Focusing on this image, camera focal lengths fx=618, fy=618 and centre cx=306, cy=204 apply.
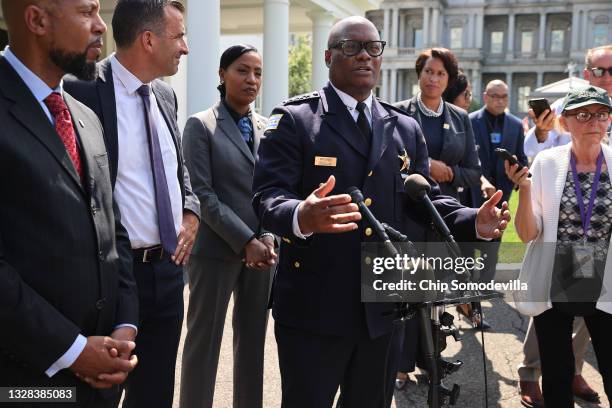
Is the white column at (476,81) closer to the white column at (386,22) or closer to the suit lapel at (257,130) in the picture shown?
the white column at (386,22)

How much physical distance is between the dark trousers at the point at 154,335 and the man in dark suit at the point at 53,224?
0.59m

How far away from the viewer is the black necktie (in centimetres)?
266

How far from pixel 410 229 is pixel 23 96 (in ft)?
7.20

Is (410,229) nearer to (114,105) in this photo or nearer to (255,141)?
(255,141)

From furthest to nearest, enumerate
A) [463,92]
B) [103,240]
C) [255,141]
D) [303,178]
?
1. [463,92]
2. [255,141]
3. [303,178]
4. [103,240]

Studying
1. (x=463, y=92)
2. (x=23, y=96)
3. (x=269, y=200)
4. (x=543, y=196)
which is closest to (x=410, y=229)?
(x=543, y=196)

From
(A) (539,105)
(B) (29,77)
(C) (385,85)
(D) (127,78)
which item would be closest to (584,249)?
(A) (539,105)

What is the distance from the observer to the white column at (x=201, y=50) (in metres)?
9.84

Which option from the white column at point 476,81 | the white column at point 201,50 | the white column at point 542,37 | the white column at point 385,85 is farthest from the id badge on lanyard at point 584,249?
the white column at point 542,37

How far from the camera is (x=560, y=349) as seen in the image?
11.3 feet

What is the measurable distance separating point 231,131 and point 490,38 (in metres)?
82.4

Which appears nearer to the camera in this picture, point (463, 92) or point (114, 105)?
point (114, 105)

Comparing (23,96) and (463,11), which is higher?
(463,11)

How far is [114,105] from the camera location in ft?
8.94
